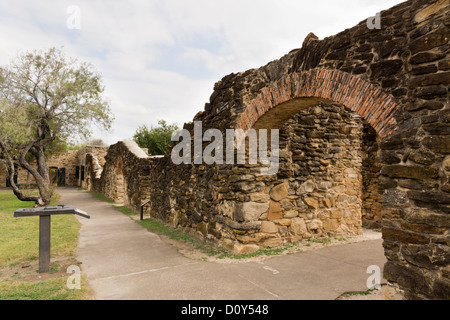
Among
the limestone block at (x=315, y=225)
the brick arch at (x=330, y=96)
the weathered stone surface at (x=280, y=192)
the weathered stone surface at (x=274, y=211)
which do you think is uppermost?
the brick arch at (x=330, y=96)

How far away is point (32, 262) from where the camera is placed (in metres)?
5.16

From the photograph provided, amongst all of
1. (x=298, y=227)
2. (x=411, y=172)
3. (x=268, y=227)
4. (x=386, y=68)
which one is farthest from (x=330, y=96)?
(x=298, y=227)

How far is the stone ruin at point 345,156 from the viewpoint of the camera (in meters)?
2.77

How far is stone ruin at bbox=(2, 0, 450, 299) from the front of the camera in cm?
277

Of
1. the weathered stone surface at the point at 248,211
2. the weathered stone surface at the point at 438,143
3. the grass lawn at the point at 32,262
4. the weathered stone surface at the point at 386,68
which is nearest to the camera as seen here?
the weathered stone surface at the point at 438,143

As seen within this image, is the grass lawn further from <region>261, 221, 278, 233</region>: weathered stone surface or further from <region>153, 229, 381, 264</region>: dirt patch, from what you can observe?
<region>261, 221, 278, 233</region>: weathered stone surface

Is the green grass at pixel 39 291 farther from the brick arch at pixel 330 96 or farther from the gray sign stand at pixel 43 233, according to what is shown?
the brick arch at pixel 330 96

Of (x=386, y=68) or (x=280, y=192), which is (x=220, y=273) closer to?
(x=280, y=192)

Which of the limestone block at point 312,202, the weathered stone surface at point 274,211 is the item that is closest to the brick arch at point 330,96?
the weathered stone surface at point 274,211

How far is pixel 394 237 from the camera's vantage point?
9.97 feet

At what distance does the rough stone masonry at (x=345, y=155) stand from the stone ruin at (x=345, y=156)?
12 mm

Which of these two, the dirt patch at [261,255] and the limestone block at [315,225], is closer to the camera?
the dirt patch at [261,255]

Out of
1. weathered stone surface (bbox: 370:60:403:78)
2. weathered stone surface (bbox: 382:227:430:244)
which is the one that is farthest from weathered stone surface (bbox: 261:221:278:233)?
weathered stone surface (bbox: 370:60:403:78)
